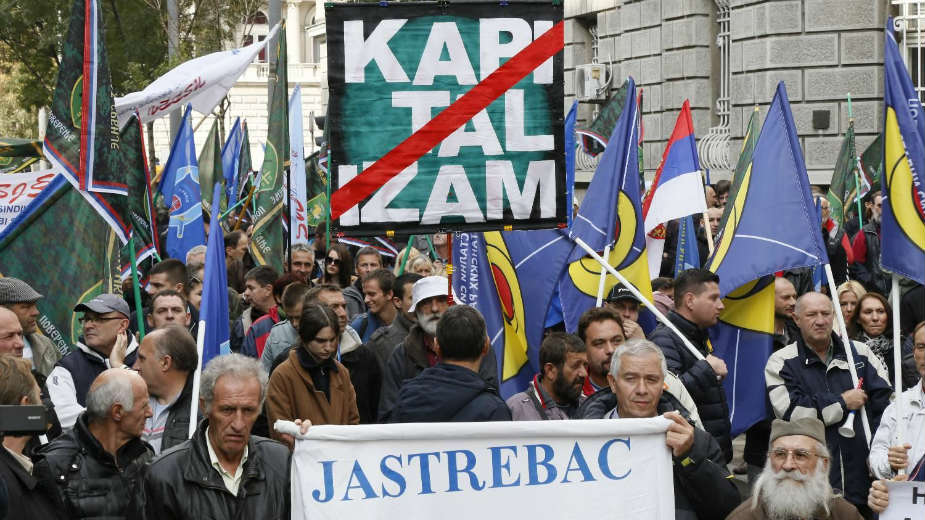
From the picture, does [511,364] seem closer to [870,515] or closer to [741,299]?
[741,299]

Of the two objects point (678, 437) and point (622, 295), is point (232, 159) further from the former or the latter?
point (678, 437)

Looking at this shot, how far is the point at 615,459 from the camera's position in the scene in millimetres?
4836

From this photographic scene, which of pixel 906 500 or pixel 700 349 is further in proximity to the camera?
pixel 700 349

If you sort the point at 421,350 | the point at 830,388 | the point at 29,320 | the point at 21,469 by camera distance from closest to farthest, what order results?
the point at 21,469 < the point at 29,320 < the point at 830,388 < the point at 421,350

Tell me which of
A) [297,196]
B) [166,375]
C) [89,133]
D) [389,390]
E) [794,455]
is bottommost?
[389,390]

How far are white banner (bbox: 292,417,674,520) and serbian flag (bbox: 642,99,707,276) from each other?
4712 mm

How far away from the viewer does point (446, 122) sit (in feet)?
21.8

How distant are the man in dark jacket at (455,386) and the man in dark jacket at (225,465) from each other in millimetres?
869

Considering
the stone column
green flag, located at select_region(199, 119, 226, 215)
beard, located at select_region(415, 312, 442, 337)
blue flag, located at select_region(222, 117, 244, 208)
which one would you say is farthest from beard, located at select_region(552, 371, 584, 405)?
the stone column

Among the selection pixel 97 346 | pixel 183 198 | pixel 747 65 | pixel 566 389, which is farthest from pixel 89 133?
pixel 747 65

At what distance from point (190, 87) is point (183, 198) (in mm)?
1684

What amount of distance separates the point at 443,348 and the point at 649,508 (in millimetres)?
1215

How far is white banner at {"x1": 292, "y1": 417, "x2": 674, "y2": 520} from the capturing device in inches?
184

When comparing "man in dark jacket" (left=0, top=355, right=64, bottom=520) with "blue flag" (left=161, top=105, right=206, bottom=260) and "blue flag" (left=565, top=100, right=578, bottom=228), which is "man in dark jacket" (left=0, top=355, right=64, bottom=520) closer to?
"blue flag" (left=565, top=100, right=578, bottom=228)
